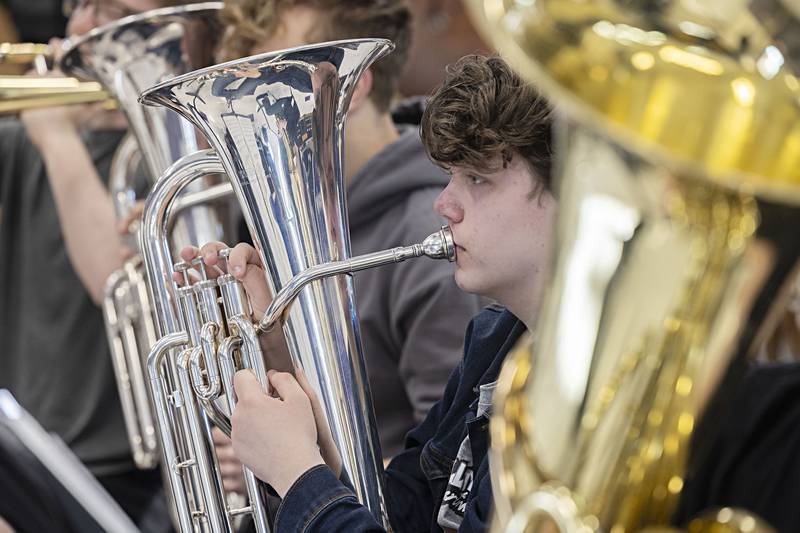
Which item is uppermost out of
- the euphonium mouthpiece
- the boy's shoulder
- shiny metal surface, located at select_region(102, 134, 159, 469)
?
the euphonium mouthpiece

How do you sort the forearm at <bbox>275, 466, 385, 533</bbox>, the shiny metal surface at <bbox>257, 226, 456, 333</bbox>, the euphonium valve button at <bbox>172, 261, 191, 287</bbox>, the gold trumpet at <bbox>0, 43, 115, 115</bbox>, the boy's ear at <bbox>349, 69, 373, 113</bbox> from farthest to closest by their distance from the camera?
the gold trumpet at <bbox>0, 43, 115, 115</bbox>, the boy's ear at <bbox>349, 69, 373, 113</bbox>, the euphonium valve button at <bbox>172, 261, 191, 287</bbox>, the shiny metal surface at <bbox>257, 226, 456, 333</bbox>, the forearm at <bbox>275, 466, 385, 533</bbox>

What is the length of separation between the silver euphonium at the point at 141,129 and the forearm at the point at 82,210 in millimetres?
95

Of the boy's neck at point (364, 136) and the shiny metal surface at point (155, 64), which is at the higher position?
the shiny metal surface at point (155, 64)

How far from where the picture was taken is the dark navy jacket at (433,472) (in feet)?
3.01

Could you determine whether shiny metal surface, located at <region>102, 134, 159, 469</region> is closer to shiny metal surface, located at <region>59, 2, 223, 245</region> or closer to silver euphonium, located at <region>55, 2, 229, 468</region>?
silver euphonium, located at <region>55, 2, 229, 468</region>

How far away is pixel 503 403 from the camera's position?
2.13ft

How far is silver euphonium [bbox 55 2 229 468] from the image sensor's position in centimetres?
165

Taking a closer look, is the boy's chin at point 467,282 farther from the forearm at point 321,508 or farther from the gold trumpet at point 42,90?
the gold trumpet at point 42,90

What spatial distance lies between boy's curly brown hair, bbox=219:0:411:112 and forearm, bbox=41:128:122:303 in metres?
0.47

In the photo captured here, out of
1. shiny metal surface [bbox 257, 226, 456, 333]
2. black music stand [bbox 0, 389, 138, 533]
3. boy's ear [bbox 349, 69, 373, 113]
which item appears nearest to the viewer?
shiny metal surface [bbox 257, 226, 456, 333]

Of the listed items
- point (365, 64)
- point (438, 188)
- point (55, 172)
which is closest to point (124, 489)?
point (55, 172)

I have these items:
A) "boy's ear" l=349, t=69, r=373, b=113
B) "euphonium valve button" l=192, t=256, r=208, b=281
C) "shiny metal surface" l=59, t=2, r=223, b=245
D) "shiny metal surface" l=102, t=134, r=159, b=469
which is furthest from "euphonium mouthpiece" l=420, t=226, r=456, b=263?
"shiny metal surface" l=102, t=134, r=159, b=469

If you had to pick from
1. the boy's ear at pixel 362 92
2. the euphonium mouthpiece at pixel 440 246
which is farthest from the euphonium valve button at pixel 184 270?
the boy's ear at pixel 362 92

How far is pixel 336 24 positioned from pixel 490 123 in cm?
66
